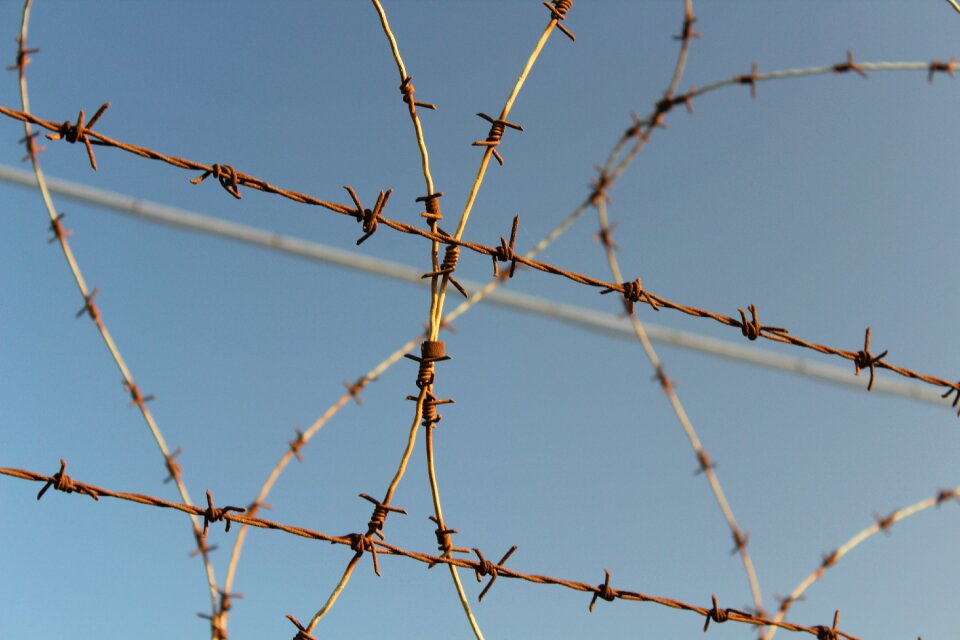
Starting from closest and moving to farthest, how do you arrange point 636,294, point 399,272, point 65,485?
1. point 65,485
2. point 636,294
3. point 399,272

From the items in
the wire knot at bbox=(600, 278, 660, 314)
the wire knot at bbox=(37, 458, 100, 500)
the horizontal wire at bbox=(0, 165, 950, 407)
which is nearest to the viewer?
the wire knot at bbox=(37, 458, 100, 500)

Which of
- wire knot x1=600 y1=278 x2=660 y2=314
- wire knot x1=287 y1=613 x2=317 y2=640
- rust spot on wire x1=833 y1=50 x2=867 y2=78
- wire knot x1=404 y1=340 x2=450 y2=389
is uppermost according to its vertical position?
rust spot on wire x1=833 y1=50 x2=867 y2=78

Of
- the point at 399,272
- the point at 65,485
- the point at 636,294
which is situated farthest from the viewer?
the point at 399,272

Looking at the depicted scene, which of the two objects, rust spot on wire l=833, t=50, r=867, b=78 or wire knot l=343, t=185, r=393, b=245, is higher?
rust spot on wire l=833, t=50, r=867, b=78

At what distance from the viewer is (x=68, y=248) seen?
10.3 feet

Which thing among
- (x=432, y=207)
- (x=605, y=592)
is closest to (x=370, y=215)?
(x=432, y=207)

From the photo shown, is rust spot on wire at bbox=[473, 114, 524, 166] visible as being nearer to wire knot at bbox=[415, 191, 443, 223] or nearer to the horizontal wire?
wire knot at bbox=[415, 191, 443, 223]

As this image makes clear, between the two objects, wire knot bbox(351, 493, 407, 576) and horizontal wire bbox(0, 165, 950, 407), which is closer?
wire knot bbox(351, 493, 407, 576)

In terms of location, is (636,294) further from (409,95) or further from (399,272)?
(399,272)

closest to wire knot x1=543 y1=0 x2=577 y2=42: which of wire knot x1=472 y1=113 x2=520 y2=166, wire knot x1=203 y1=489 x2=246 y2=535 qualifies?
wire knot x1=472 y1=113 x2=520 y2=166

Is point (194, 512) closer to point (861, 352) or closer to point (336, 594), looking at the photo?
point (336, 594)

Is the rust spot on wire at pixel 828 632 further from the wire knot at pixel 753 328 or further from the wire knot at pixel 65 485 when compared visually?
the wire knot at pixel 65 485

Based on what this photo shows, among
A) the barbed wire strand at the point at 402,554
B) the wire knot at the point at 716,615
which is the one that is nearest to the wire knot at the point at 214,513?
the barbed wire strand at the point at 402,554

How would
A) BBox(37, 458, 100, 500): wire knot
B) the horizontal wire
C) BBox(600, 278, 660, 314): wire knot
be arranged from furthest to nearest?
1. the horizontal wire
2. BBox(600, 278, 660, 314): wire knot
3. BBox(37, 458, 100, 500): wire knot
